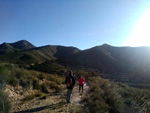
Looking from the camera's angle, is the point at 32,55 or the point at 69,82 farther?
the point at 32,55

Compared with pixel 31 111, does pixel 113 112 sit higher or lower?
lower

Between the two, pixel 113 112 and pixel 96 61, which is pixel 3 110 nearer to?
pixel 113 112

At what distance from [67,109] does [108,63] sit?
55401 mm

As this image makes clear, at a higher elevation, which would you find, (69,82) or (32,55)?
(32,55)

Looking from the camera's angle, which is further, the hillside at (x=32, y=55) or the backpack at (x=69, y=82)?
the hillside at (x=32, y=55)

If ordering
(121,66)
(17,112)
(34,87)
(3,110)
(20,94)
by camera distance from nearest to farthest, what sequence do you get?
1. (3,110)
2. (17,112)
3. (20,94)
4. (34,87)
5. (121,66)

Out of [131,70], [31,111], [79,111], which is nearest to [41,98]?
[31,111]

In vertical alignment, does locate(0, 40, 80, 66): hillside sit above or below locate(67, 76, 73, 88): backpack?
above

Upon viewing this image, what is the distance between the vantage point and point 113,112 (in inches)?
276

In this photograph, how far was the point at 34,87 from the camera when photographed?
1024 centimetres

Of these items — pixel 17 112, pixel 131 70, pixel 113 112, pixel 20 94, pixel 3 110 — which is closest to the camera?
pixel 3 110

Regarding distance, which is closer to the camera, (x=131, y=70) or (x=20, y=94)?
(x=20, y=94)

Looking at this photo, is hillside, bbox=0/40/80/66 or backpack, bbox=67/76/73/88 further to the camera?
hillside, bbox=0/40/80/66

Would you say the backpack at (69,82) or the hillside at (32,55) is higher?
the hillside at (32,55)
